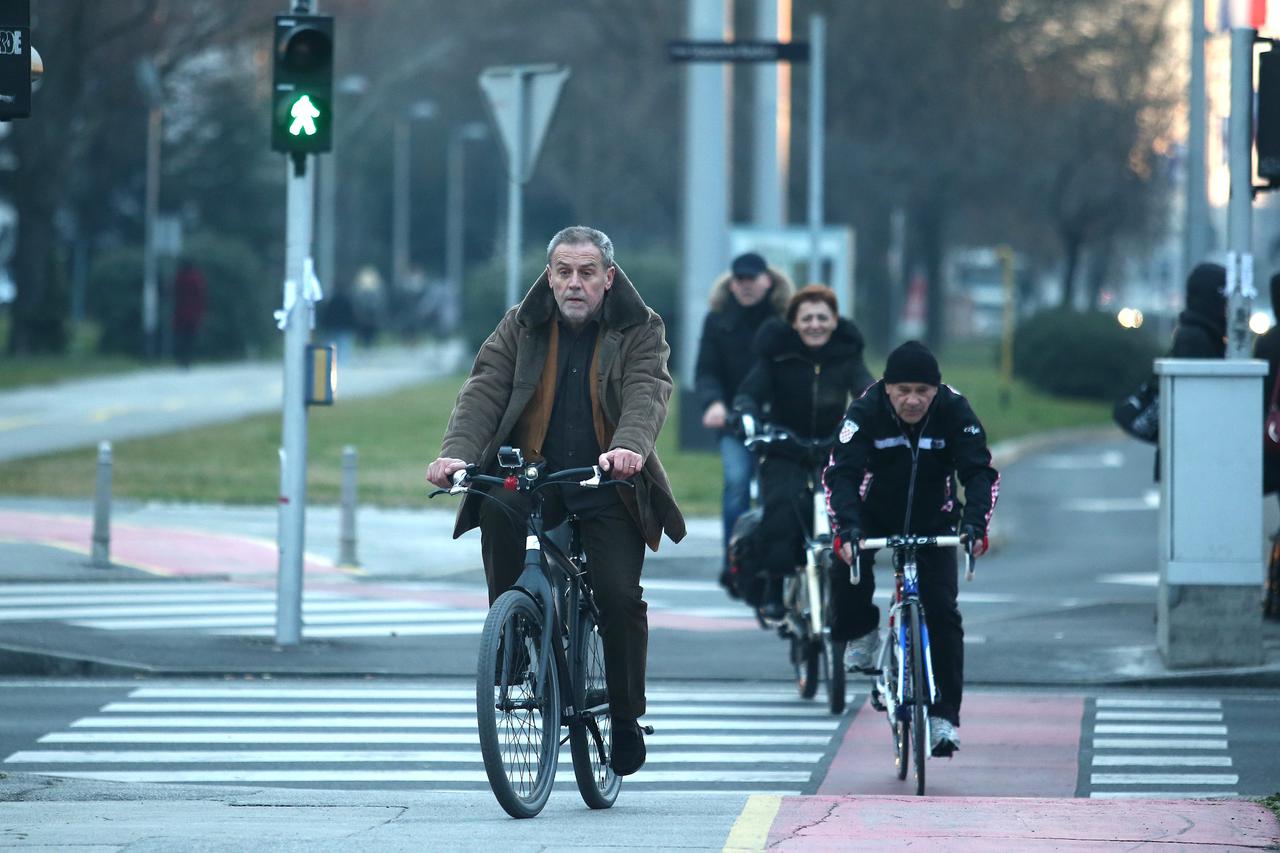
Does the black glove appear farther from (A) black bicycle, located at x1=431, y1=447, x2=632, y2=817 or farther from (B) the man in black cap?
(A) black bicycle, located at x1=431, y1=447, x2=632, y2=817

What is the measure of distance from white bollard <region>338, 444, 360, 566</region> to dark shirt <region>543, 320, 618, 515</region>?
826 cm

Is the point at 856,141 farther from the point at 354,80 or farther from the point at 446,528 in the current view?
the point at 446,528

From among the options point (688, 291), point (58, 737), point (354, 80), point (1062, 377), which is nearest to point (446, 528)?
point (688, 291)

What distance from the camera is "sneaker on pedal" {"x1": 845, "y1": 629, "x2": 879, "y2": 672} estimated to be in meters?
8.98

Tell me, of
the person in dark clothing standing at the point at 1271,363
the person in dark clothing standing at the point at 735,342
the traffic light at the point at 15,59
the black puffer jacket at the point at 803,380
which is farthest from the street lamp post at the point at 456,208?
the traffic light at the point at 15,59

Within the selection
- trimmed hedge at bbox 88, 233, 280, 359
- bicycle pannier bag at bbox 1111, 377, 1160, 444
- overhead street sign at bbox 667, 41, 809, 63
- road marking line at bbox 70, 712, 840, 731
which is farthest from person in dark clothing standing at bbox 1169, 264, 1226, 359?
trimmed hedge at bbox 88, 233, 280, 359

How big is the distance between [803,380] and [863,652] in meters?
1.95

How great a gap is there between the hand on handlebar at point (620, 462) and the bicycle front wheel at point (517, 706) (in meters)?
0.44

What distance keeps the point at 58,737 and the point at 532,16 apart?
49116mm

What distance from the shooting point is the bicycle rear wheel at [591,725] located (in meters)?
6.91

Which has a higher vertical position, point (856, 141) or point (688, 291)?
point (856, 141)

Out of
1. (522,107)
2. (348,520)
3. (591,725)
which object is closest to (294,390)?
(522,107)

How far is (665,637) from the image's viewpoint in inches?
490

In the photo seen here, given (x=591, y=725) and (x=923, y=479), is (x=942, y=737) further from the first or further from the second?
(x=591, y=725)
